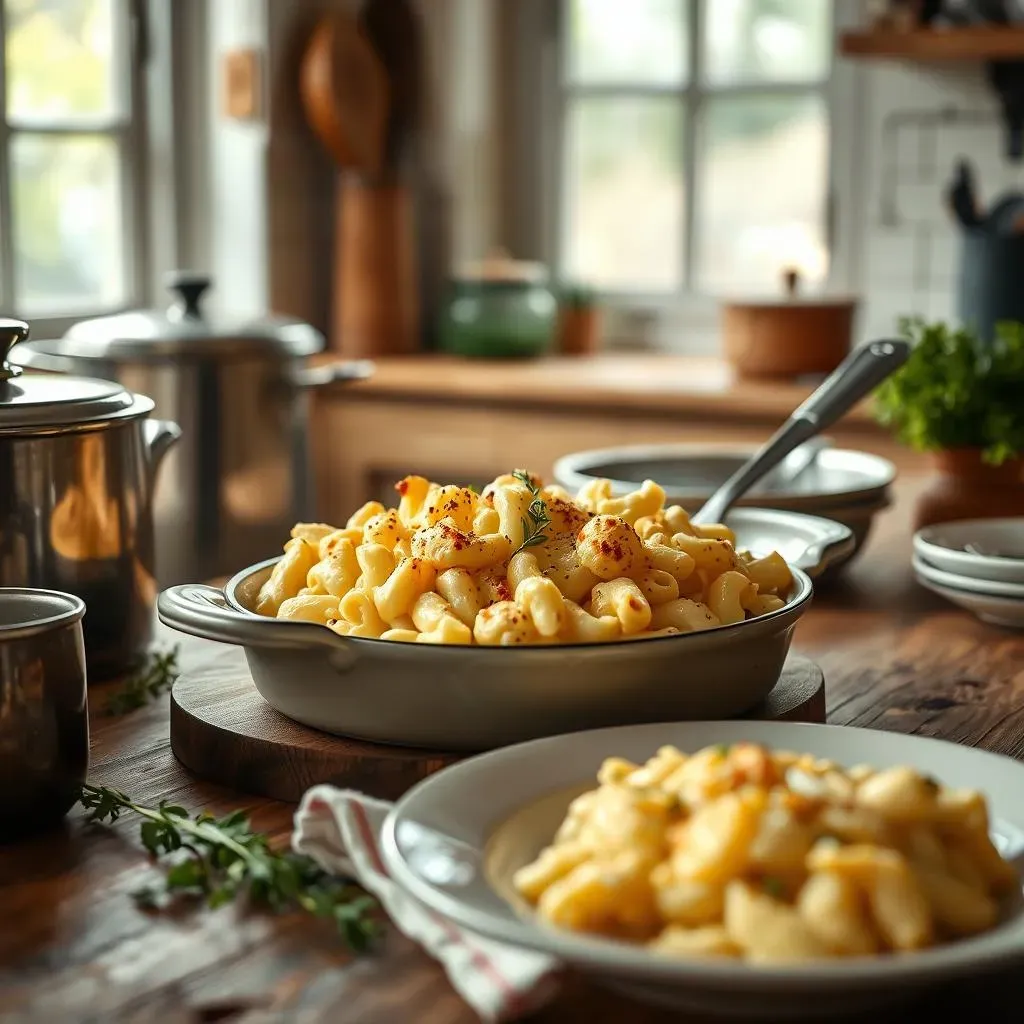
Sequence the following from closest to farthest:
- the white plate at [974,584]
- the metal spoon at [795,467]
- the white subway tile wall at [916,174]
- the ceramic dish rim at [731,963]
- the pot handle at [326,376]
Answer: the ceramic dish rim at [731,963], the white plate at [974,584], the metal spoon at [795,467], the pot handle at [326,376], the white subway tile wall at [916,174]

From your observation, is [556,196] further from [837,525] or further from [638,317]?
[837,525]

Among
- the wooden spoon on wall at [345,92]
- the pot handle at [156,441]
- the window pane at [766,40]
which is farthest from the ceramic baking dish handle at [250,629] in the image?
the window pane at [766,40]

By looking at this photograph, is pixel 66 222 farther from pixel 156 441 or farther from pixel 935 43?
pixel 156 441

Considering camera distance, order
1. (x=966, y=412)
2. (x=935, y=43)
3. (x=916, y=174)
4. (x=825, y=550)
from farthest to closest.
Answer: (x=916, y=174) → (x=935, y=43) → (x=966, y=412) → (x=825, y=550)

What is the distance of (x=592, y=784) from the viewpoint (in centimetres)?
83

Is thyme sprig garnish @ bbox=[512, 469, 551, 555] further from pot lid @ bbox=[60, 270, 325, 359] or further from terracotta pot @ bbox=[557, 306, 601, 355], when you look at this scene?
terracotta pot @ bbox=[557, 306, 601, 355]

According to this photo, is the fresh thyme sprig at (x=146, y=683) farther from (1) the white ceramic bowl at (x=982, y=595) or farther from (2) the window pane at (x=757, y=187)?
(2) the window pane at (x=757, y=187)

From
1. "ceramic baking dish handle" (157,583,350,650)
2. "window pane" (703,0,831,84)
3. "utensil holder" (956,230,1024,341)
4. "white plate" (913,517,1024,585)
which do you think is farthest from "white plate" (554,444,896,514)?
"window pane" (703,0,831,84)

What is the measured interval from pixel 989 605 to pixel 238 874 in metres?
0.82

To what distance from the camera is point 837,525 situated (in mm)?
1383

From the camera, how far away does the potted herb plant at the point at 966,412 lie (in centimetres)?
168

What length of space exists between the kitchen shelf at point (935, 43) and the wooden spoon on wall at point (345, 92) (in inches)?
43.1

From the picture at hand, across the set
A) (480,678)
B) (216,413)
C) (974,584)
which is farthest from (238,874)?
(216,413)

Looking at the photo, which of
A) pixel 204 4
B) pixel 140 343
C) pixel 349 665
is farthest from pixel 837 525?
pixel 204 4
